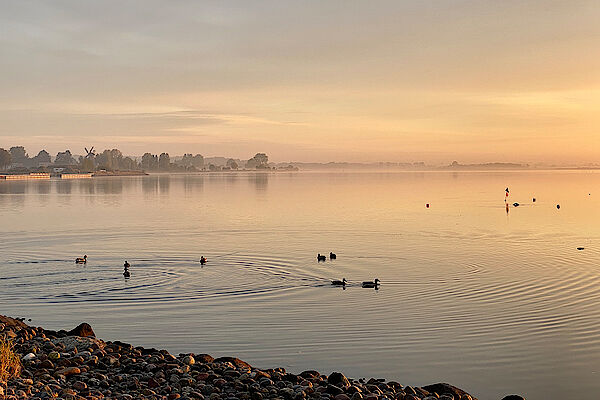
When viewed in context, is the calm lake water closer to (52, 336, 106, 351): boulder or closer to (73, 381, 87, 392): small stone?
(52, 336, 106, 351): boulder

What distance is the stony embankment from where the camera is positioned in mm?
13266

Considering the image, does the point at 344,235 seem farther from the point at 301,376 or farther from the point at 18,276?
the point at 301,376

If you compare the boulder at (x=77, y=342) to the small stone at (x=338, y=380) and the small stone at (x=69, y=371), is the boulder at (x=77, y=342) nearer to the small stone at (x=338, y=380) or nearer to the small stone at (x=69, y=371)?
the small stone at (x=69, y=371)

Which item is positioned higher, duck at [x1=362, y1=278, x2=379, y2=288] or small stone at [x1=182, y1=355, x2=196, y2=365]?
small stone at [x1=182, y1=355, x2=196, y2=365]

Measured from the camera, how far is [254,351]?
760 inches

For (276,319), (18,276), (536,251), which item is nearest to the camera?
(276,319)

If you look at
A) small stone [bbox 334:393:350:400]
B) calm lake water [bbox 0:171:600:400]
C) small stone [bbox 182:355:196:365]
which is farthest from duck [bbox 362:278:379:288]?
small stone [bbox 334:393:350:400]

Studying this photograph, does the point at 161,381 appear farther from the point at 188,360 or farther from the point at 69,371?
the point at 69,371

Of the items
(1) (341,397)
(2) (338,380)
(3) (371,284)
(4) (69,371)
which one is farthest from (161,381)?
(3) (371,284)

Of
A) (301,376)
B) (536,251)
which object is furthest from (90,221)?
(301,376)

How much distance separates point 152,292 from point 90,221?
3767cm

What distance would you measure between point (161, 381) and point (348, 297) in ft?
44.5

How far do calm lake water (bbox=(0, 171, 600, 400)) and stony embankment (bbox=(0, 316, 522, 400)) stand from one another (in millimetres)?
2422

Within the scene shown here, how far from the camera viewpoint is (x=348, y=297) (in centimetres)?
2680
